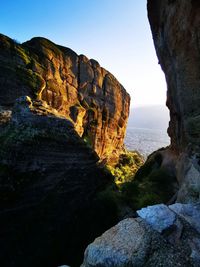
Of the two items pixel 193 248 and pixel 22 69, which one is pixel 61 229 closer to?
pixel 193 248

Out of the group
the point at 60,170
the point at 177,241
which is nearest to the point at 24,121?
the point at 60,170

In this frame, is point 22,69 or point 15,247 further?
point 22,69

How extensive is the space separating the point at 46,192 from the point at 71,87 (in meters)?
27.1

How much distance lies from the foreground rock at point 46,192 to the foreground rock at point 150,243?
11.8ft

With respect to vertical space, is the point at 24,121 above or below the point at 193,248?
above

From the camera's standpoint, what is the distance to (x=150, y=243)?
4.77 metres

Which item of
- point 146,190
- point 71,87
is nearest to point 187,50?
point 146,190

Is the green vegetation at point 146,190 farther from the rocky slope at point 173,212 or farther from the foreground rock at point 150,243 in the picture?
the foreground rock at point 150,243

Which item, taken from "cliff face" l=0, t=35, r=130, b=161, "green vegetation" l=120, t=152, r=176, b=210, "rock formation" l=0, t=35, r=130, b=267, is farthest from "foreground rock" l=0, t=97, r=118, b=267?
"cliff face" l=0, t=35, r=130, b=161

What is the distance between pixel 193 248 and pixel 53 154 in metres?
6.59

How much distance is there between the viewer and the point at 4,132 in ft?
30.2

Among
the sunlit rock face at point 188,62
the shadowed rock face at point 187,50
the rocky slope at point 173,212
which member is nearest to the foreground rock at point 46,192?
the rocky slope at point 173,212

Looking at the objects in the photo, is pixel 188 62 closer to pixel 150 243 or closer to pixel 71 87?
pixel 150 243

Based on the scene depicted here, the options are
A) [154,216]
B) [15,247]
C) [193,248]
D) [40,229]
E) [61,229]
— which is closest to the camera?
[193,248]
